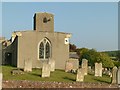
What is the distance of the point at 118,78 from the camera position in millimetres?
20328

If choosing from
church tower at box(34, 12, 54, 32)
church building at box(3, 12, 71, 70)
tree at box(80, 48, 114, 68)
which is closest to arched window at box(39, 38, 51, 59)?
church building at box(3, 12, 71, 70)

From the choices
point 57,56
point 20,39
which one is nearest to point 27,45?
point 20,39

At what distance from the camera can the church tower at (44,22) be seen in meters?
35.0

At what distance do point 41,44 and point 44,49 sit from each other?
71cm

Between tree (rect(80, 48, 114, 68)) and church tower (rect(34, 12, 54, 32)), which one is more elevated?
church tower (rect(34, 12, 54, 32))

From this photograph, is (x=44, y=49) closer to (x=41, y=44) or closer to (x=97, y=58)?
(x=41, y=44)

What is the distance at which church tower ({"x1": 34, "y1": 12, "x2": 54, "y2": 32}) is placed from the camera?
35.0 m

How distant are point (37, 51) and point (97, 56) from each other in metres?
25.1

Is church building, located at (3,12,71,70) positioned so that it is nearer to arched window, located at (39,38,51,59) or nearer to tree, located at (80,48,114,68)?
arched window, located at (39,38,51,59)

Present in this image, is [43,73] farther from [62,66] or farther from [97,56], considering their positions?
[97,56]

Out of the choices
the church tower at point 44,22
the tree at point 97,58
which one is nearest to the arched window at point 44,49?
the church tower at point 44,22

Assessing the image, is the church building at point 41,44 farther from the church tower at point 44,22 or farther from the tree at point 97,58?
the tree at point 97,58

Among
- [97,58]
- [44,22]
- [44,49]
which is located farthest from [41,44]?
[97,58]

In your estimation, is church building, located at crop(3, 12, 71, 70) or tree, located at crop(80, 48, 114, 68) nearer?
church building, located at crop(3, 12, 71, 70)
